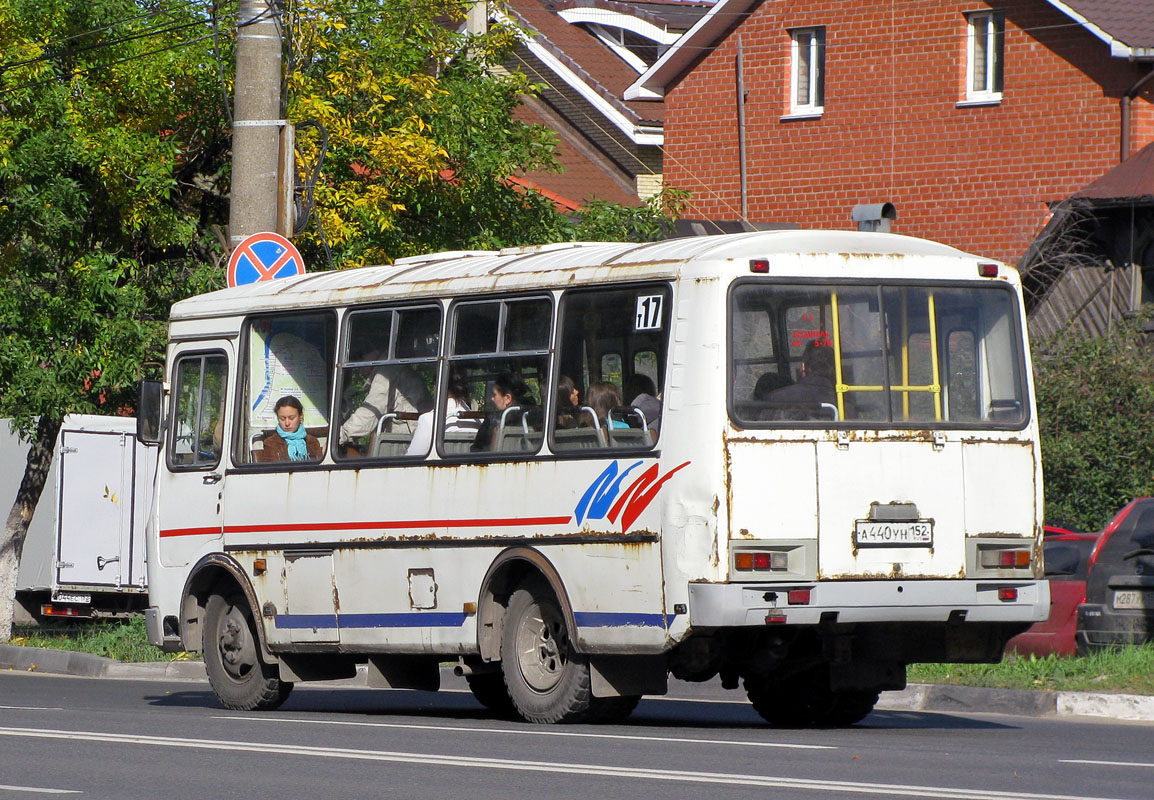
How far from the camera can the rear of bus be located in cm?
1080

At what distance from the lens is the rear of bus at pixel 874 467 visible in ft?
35.4

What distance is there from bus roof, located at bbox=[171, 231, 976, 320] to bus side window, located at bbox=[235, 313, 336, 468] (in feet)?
0.48

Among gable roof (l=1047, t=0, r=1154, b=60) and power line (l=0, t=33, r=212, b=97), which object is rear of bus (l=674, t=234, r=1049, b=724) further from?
gable roof (l=1047, t=0, r=1154, b=60)

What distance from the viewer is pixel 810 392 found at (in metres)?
11.1

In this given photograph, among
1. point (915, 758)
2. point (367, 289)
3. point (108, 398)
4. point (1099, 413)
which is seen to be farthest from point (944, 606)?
point (1099, 413)

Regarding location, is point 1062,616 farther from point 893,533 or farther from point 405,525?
point 405,525

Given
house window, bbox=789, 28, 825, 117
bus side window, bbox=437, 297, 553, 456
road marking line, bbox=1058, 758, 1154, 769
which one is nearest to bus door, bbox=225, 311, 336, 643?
bus side window, bbox=437, 297, 553, 456

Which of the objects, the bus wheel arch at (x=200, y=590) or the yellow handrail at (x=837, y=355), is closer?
the yellow handrail at (x=837, y=355)

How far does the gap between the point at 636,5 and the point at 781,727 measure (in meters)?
46.4

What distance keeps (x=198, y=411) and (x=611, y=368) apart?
4008mm

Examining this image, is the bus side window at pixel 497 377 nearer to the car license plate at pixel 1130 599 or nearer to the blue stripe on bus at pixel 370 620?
the blue stripe on bus at pixel 370 620

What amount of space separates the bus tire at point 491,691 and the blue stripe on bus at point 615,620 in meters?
2.42

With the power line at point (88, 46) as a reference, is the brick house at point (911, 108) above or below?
above

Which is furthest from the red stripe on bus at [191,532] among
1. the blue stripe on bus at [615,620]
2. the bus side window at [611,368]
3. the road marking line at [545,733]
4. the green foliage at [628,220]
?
the green foliage at [628,220]
